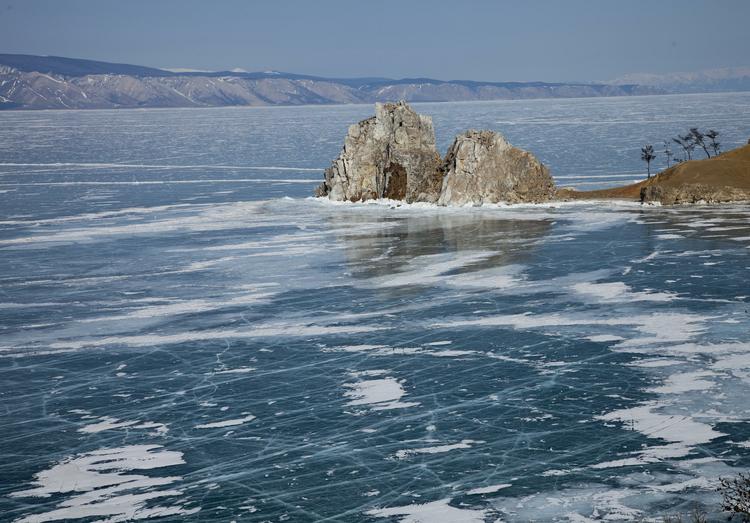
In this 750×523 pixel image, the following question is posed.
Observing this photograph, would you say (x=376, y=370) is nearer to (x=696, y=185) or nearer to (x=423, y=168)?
(x=696, y=185)

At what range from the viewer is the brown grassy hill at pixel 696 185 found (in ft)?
203

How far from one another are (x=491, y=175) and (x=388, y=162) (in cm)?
763

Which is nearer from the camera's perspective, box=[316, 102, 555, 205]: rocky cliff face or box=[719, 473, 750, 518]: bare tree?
A: box=[719, 473, 750, 518]: bare tree

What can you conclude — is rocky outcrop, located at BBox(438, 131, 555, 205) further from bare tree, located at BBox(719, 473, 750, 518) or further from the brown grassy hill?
bare tree, located at BBox(719, 473, 750, 518)

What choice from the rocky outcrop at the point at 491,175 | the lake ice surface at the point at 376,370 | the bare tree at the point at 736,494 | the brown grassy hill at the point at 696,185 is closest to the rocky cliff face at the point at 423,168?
the rocky outcrop at the point at 491,175

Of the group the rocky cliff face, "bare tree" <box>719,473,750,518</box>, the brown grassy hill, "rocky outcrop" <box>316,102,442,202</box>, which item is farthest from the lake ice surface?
"rocky outcrop" <box>316,102,442,202</box>

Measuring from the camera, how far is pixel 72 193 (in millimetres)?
75938

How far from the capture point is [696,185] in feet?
204

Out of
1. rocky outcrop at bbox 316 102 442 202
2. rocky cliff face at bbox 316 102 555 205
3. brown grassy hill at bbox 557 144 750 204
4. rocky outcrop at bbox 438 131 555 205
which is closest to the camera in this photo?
Answer: brown grassy hill at bbox 557 144 750 204

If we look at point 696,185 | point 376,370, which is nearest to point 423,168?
point 696,185

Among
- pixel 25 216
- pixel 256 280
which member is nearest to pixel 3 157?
pixel 25 216

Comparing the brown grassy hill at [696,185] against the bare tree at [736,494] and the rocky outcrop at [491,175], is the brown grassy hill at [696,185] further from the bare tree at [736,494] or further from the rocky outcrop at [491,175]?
the bare tree at [736,494]

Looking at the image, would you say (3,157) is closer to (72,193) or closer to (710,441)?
(72,193)

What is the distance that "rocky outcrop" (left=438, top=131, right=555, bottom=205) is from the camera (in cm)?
6438
